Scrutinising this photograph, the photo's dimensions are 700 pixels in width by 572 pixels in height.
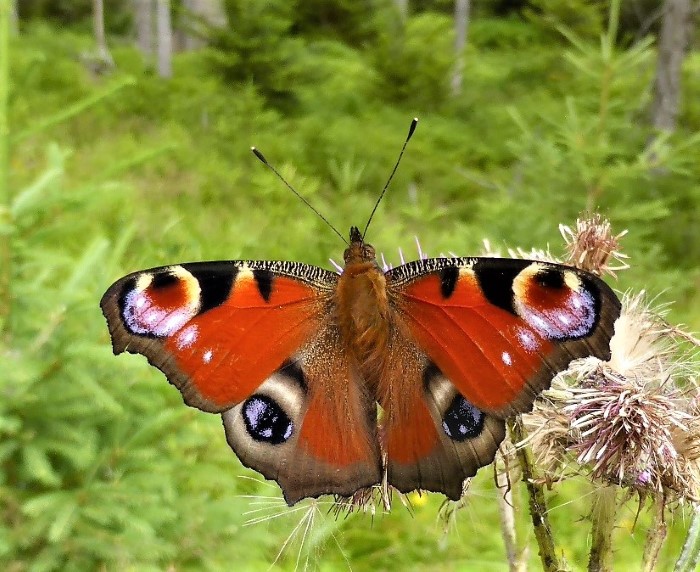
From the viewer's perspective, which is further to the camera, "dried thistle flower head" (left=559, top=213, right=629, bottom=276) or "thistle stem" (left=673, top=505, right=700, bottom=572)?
"dried thistle flower head" (left=559, top=213, right=629, bottom=276)

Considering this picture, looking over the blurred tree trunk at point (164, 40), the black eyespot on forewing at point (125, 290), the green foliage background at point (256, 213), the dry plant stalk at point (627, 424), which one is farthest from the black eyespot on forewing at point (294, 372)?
the blurred tree trunk at point (164, 40)

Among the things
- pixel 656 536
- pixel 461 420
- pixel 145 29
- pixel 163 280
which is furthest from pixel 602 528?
pixel 145 29

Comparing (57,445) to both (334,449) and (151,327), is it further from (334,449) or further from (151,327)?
(334,449)

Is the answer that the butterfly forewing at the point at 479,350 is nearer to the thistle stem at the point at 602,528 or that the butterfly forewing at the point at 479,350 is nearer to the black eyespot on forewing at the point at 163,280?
the thistle stem at the point at 602,528

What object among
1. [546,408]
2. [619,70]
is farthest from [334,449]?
[619,70]

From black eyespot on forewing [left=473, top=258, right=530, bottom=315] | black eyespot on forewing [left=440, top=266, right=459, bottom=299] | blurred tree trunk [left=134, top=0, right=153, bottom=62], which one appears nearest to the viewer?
black eyespot on forewing [left=473, top=258, right=530, bottom=315]

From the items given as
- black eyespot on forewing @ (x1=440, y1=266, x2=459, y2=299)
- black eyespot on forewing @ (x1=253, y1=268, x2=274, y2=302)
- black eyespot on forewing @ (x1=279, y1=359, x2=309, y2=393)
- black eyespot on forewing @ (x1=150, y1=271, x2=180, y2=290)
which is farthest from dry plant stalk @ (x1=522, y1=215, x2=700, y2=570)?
black eyespot on forewing @ (x1=150, y1=271, x2=180, y2=290)

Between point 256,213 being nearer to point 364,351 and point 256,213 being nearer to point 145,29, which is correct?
point 364,351

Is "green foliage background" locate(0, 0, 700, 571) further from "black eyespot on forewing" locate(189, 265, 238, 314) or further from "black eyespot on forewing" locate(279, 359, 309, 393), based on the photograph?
"black eyespot on forewing" locate(189, 265, 238, 314)
